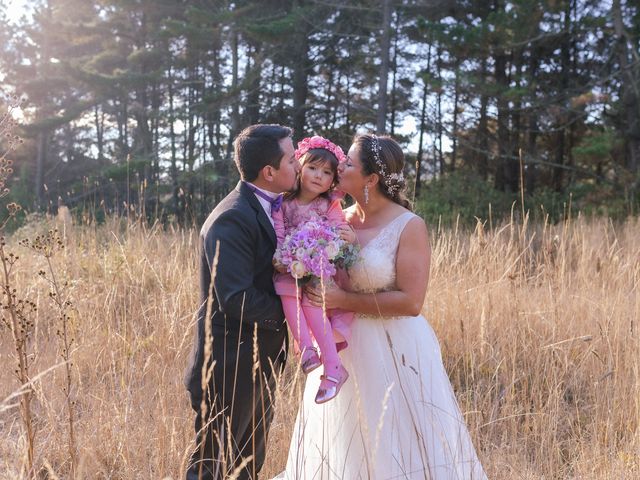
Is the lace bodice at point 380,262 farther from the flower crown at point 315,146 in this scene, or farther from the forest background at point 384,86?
the forest background at point 384,86

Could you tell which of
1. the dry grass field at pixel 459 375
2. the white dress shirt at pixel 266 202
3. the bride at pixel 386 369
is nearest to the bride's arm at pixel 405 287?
the bride at pixel 386 369

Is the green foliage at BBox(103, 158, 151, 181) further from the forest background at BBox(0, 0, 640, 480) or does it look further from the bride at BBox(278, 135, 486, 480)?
the bride at BBox(278, 135, 486, 480)

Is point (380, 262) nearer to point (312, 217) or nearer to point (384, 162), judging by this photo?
point (312, 217)

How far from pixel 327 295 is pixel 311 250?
10.5 inches

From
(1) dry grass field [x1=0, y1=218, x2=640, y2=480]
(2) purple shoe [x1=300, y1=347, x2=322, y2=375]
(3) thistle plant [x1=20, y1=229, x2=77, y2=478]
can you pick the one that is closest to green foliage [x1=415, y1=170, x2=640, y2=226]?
(1) dry grass field [x1=0, y1=218, x2=640, y2=480]

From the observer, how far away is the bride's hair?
286 centimetres

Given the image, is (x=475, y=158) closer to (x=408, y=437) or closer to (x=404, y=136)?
(x=404, y=136)

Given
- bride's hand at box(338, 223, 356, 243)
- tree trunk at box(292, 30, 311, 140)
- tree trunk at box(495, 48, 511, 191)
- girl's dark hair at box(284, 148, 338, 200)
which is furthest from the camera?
tree trunk at box(292, 30, 311, 140)

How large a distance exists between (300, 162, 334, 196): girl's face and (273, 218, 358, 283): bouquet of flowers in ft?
0.74

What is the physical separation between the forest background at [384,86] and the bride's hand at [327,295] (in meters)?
10.6

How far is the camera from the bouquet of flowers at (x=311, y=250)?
238 cm

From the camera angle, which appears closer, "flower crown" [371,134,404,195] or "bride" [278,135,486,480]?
"bride" [278,135,486,480]

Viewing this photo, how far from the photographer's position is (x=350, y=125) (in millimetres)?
21953

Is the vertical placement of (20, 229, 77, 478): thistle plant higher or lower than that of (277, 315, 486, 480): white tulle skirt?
higher
